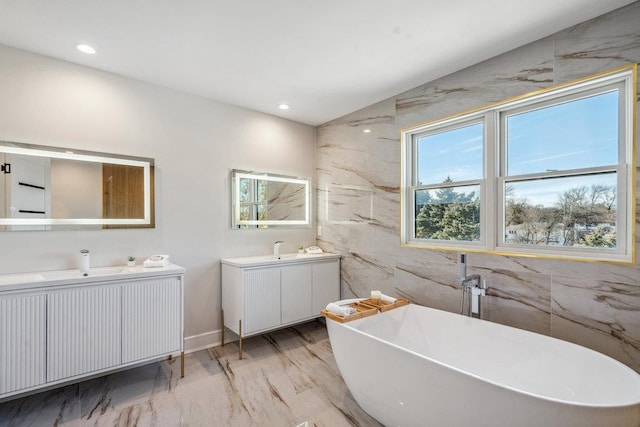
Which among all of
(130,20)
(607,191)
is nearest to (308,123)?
(130,20)

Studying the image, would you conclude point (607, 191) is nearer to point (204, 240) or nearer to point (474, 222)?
point (474, 222)

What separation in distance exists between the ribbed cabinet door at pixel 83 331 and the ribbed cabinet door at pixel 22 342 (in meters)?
0.04

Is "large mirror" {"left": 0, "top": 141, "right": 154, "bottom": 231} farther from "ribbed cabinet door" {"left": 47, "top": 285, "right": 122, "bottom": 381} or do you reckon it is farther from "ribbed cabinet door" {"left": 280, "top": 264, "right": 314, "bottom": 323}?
"ribbed cabinet door" {"left": 280, "top": 264, "right": 314, "bottom": 323}

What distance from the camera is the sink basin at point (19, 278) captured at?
6.36 feet

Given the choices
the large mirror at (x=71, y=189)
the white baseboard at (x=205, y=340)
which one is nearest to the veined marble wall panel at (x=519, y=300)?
the white baseboard at (x=205, y=340)

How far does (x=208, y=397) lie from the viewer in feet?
7.36

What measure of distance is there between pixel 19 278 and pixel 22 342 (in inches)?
17.1

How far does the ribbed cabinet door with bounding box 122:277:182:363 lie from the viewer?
229 cm

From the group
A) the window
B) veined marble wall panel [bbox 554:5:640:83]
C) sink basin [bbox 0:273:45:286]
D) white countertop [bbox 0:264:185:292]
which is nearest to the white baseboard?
white countertop [bbox 0:264:185:292]

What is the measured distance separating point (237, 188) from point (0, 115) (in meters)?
1.84

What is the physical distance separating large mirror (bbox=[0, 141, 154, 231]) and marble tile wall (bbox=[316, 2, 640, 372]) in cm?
205

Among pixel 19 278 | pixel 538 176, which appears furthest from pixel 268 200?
pixel 538 176

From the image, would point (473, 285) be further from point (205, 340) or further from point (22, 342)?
point (22, 342)

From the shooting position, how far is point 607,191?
6.54 ft
